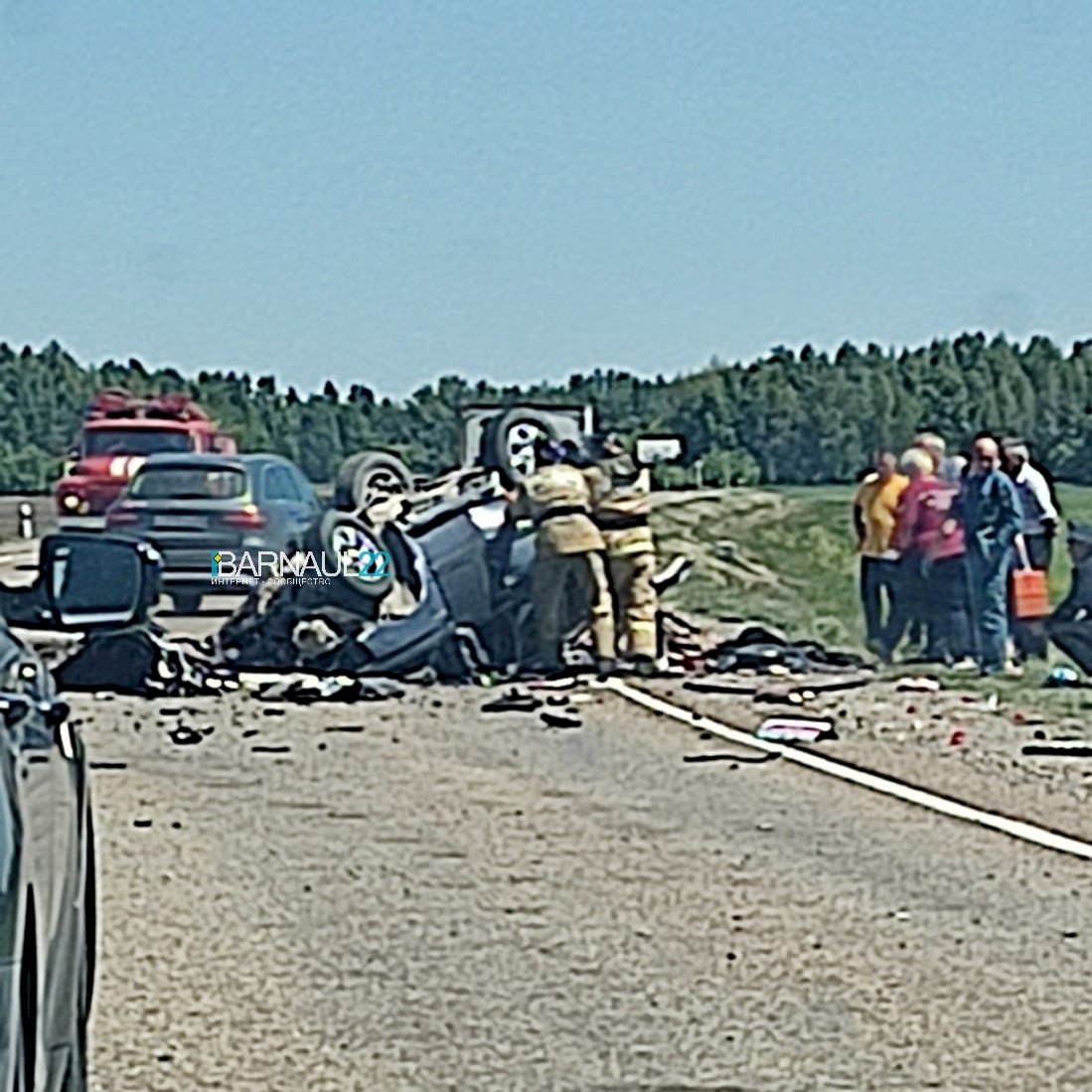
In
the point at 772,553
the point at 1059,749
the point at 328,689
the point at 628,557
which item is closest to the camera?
the point at 1059,749

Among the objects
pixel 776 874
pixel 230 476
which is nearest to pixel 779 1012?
pixel 776 874

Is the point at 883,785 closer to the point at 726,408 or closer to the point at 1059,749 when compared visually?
the point at 1059,749

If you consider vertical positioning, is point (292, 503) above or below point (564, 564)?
above

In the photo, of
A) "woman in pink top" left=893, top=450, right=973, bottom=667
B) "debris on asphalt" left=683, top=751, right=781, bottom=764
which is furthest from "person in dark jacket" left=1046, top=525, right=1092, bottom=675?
"debris on asphalt" left=683, top=751, right=781, bottom=764

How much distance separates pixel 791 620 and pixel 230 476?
5291mm

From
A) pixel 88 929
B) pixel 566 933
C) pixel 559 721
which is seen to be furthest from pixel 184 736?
pixel 88 929

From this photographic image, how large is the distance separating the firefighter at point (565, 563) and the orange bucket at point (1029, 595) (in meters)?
2.89

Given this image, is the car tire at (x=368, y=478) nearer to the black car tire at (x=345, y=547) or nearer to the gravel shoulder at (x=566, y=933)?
the black car tire at (x=345, y=547)

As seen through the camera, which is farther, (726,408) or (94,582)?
(726,408)

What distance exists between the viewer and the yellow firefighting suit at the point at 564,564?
20.9m

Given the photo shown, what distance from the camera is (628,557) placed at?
2122 cm

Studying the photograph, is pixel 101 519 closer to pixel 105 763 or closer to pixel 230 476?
pixel 230 476

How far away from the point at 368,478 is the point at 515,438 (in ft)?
4.09

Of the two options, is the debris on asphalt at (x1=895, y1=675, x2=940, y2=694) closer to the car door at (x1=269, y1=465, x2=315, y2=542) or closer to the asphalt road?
the asphalt road
